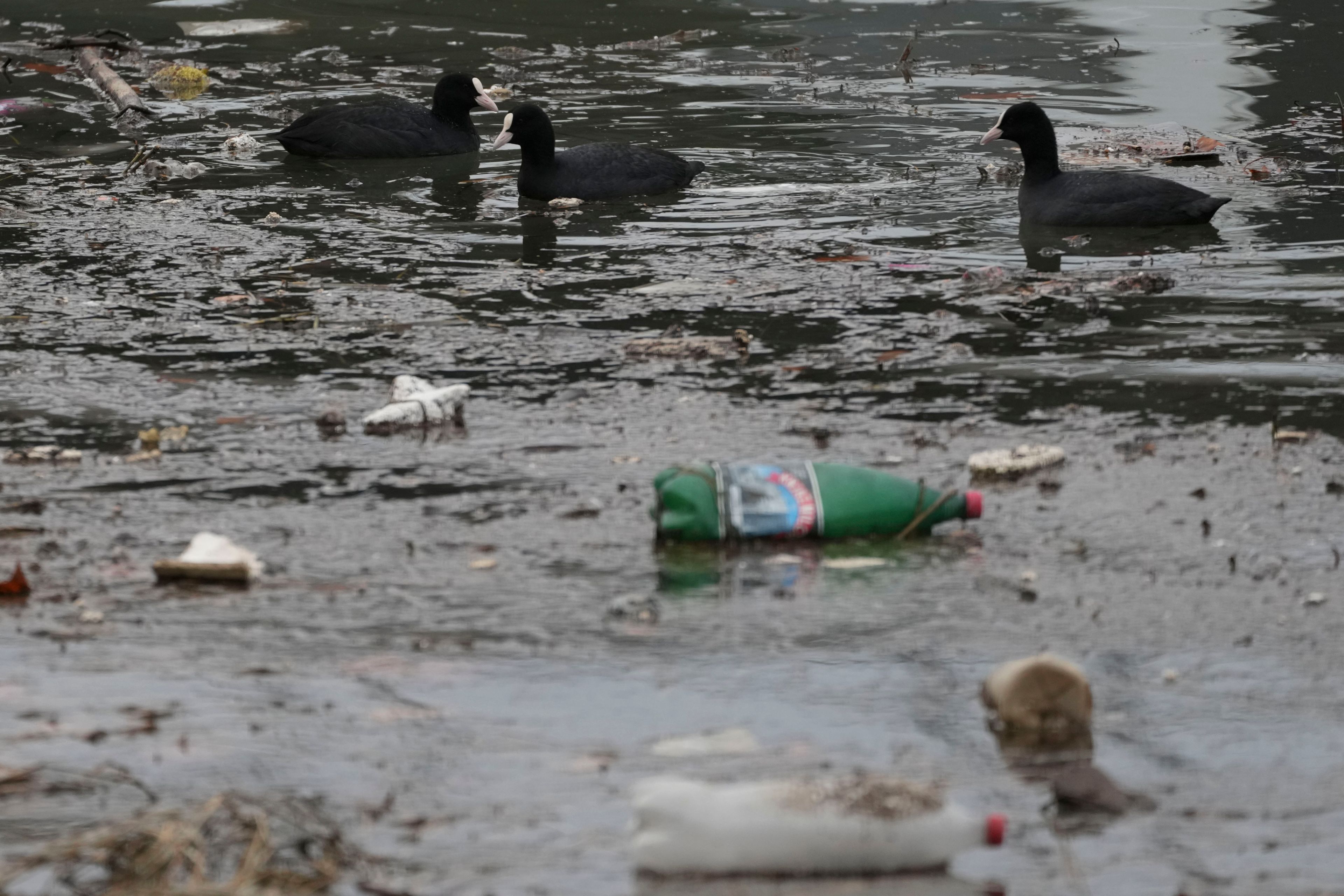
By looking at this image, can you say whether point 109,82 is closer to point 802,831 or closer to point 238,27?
point 238,27

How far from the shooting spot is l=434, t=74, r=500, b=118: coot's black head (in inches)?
487

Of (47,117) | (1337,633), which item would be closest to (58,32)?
(47,117)

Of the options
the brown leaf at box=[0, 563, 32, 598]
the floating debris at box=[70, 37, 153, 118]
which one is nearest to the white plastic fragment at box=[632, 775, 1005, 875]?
the brown leaf at box=[0, 563, 32, 598]

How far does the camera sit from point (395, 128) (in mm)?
12062

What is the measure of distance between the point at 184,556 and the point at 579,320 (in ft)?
10.0

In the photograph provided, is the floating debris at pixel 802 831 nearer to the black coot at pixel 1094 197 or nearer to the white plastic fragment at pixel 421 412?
the white plastic fragment at pixel 421 412

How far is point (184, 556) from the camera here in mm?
4902

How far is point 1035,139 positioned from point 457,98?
14.7 ft

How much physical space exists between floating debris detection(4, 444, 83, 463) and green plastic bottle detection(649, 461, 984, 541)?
208 cm

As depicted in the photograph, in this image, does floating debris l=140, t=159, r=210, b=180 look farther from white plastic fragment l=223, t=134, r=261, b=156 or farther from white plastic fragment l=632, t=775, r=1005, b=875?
white plastic fragment l=632, t=775, r=1005, b=875

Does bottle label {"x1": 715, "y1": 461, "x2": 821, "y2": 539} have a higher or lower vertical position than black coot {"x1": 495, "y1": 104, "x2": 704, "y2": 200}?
lower

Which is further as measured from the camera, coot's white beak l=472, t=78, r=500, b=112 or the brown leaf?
coot's white beak l=472, t=78, r=500, b=112

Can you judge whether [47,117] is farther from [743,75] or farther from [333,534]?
[333,534]

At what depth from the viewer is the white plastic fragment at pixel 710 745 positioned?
380 cm
